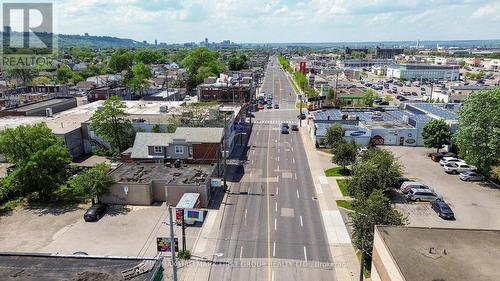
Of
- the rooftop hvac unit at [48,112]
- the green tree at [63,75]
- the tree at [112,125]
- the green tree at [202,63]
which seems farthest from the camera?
the green tree at [202,63]

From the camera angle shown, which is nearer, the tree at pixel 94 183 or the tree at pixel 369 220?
the tree at pixel 369 220

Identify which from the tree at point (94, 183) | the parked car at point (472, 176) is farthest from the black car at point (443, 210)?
the tree at point (94, 183)

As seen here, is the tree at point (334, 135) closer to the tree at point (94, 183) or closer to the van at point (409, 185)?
the van at point (409, 185)

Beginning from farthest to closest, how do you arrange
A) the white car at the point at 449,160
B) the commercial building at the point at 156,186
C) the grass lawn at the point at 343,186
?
the white car at the point at 449,160, the grass lawn at the point at 343,186, the commercial building at the point at 156,186

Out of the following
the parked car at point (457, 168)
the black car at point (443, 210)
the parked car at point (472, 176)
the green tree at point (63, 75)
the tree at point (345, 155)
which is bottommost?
the black car at point (443, 210)

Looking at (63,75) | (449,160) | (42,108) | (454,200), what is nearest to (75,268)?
(454,200)

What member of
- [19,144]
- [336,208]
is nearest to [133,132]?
[19,144]

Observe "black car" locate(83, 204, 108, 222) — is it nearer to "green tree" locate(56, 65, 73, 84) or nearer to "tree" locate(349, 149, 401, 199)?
"tree" locate(349, 149, 401, 199)

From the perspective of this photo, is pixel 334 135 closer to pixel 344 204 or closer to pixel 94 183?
pixel 344 204
